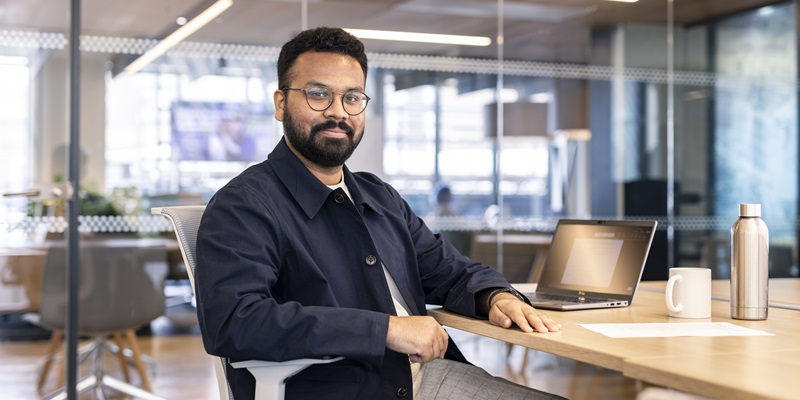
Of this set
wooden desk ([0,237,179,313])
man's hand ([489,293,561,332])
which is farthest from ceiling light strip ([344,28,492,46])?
man's hand ([489,293,561,332])

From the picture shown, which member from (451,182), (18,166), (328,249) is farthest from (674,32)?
(328,249)

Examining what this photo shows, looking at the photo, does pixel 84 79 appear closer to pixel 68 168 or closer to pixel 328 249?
pixel 68 168

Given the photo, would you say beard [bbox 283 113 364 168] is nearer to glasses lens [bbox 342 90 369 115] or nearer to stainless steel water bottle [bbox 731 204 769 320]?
glasses lens [bbox 342 90 369 115]

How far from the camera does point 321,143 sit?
2.16 m

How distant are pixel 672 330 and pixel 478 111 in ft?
10.8

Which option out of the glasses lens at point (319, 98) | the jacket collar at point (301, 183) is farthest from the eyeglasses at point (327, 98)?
the jacket collar at point (301, 183)

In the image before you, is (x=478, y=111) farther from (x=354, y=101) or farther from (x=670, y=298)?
(x=670, y=298)

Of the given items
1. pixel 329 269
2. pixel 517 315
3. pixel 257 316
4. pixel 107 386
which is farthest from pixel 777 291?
pixel 107 386

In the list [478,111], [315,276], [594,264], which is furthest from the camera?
[478,111]

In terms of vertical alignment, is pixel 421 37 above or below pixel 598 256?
above

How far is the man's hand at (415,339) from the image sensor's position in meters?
1.77

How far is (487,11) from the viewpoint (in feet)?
16.5

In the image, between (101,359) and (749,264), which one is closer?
(749,264)

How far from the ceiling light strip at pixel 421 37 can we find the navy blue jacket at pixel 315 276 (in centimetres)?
254
